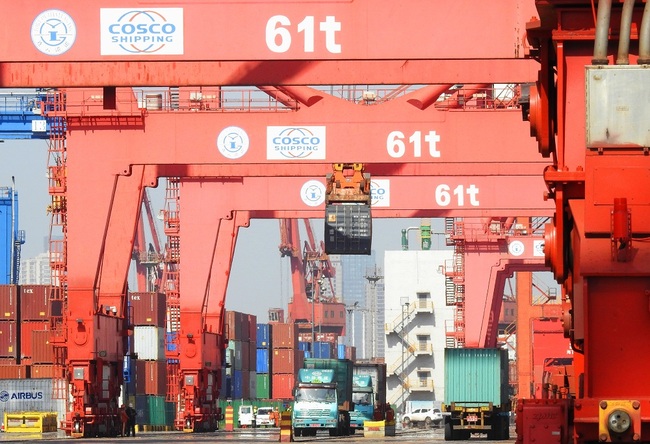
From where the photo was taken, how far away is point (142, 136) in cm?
3262

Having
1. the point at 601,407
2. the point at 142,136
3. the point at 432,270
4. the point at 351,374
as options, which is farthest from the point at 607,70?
the point at 432,270

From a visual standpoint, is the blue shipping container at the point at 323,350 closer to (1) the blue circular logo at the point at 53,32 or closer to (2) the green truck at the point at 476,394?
(2) the green truck at the point at 476,394

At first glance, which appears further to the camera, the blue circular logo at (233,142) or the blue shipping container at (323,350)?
the blue shipping container at (323,350)

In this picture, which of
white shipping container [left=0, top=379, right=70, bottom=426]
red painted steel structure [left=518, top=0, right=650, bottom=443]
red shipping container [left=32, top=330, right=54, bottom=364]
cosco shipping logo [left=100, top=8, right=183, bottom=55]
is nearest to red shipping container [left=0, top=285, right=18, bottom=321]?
red shipping container [left=32, top=330, right=54, bottom=364]

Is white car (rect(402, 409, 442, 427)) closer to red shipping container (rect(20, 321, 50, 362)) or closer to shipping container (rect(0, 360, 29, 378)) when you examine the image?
red shipping container (rect(20, 321, 50, 362))

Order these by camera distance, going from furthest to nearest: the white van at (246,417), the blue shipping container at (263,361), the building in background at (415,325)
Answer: the building in background at (415,325) < the blue shipping container at (263,361) < the white van at (246,417)

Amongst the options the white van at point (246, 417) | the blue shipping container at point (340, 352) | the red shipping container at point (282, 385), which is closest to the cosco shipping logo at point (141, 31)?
the white van at point (246, 417)

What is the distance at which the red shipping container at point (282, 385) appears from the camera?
92375mm

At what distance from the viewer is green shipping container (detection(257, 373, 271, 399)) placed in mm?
89062

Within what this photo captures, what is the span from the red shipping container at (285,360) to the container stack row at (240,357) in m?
6.28

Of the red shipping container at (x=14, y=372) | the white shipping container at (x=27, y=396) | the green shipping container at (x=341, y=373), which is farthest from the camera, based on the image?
the red shipping container at (x=14, y=372)

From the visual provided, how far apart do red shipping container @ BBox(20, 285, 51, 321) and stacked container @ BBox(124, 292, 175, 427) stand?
5.15 meters

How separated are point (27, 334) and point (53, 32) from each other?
39412 mm

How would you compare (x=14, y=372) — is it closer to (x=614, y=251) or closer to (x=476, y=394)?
(x=476, y=394)
